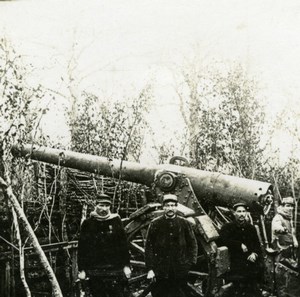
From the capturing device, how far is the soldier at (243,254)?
5.93 metres

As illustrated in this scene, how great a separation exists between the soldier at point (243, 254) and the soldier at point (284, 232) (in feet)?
2.95

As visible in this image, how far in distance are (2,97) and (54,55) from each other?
2729mm

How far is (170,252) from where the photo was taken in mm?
5555

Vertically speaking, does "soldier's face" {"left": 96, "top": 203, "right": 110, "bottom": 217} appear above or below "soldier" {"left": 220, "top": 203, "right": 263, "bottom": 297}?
above

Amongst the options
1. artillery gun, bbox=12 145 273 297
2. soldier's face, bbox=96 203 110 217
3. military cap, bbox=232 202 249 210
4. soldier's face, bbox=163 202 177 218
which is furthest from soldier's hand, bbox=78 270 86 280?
military cap, bbox=232 202 249 210

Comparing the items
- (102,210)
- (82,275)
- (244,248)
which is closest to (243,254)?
(244,248)

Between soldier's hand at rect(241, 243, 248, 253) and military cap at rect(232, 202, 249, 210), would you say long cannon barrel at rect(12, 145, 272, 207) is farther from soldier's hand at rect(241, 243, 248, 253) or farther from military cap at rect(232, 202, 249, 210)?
soldier's hand at rect(241, 243, 248, 253)

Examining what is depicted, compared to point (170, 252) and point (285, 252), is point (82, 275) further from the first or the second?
point (285, 252)

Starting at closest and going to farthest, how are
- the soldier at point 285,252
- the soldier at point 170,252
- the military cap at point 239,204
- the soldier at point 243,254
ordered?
the soldier at point 170,252
the soldier at point 243,254
the military cap at point 239,204
the soldier at point 285,252

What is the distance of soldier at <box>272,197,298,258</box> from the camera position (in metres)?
6.77

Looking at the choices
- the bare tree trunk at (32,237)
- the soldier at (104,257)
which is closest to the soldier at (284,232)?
the soldier at (104,257)

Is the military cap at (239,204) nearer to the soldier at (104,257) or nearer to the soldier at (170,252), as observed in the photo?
the soldier at (170,252)

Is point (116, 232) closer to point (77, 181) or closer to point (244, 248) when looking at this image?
point (244, 248)

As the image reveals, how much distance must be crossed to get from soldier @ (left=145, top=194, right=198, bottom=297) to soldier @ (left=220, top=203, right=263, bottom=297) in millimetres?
730
